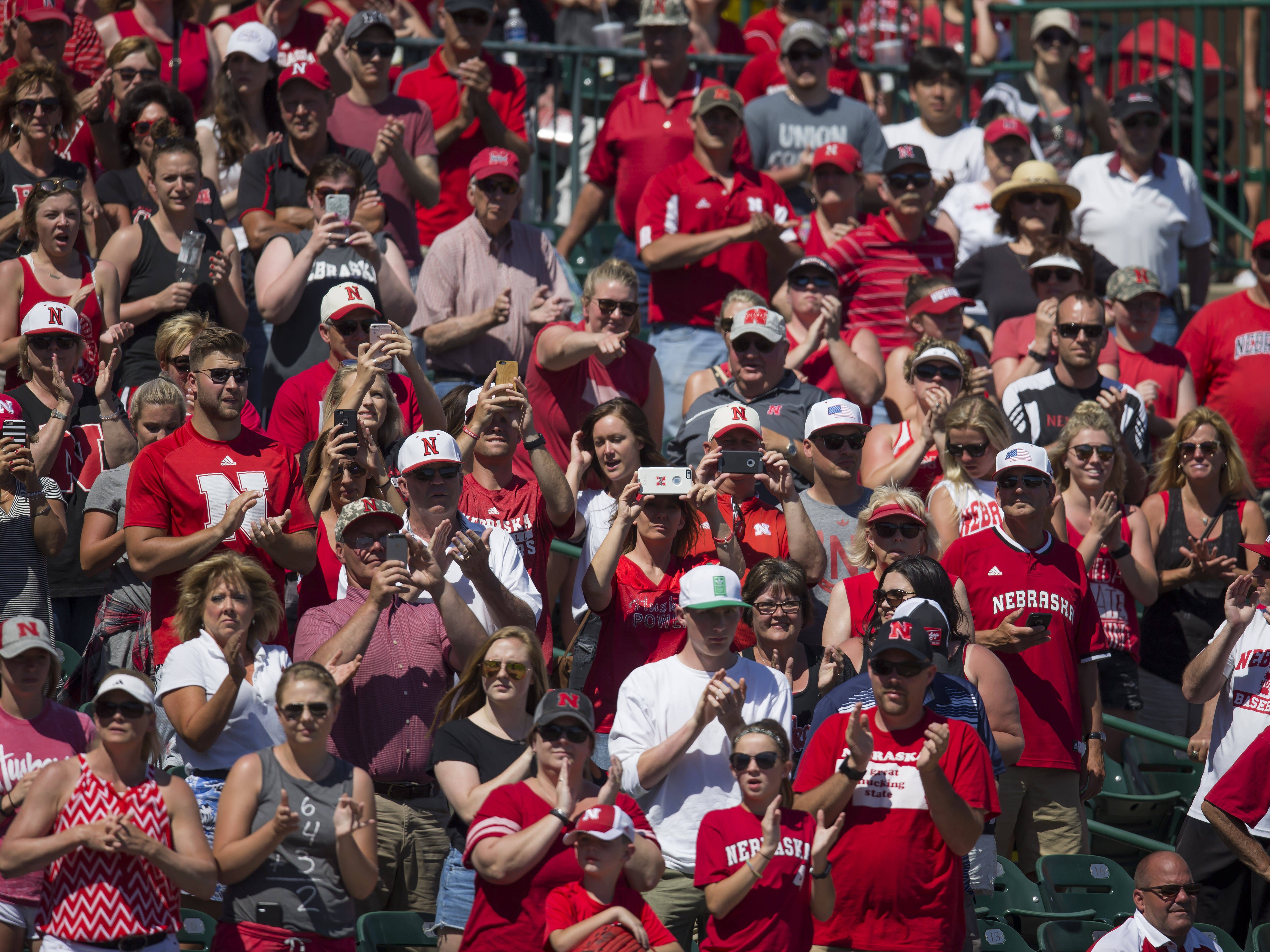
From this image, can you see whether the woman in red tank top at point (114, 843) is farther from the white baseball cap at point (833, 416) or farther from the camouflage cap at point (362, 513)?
the white baseball cap at point (833, 416)

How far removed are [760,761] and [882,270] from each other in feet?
17.8

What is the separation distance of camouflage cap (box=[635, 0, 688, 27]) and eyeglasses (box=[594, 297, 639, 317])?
3469 mm

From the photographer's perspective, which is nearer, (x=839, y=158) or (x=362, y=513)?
(x=362, y=513)

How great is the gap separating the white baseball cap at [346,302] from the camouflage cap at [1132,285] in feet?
15.3

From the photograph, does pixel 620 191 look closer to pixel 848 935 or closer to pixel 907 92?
pixel 907 92

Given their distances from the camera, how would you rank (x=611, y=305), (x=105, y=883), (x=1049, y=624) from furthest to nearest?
(x=611, y=305)
(x=1049, y=624)
(x=105, y=883)

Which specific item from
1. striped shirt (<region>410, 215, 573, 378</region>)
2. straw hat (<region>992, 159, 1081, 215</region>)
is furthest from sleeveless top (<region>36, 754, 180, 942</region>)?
straw hat (<region>992, 159, 1081, 215</region>)

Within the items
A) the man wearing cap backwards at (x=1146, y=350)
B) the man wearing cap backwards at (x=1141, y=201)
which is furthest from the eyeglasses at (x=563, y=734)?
the man wearing cap backwards at (x=1141, y=201)

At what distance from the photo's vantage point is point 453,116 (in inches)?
474

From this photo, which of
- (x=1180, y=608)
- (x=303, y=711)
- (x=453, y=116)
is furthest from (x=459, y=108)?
(x=303, y=711)

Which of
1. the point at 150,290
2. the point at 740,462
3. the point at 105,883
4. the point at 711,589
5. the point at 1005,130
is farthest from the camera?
the point at 1005,130

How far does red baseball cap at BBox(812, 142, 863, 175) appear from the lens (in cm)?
1098

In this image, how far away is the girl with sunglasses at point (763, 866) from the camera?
595 centimetres

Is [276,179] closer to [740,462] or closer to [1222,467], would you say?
[740,462]
